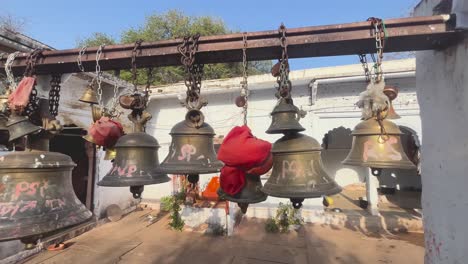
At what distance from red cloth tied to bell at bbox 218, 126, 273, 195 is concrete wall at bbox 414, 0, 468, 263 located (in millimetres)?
1589

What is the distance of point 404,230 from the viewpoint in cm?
734

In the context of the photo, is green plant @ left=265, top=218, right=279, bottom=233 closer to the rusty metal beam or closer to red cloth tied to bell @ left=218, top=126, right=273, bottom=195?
red cloth tied to bell @ left=218, top=126, right=273, bottom=195

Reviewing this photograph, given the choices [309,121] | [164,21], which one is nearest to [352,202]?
[309,121]

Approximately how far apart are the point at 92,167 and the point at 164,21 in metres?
Result: 14.8

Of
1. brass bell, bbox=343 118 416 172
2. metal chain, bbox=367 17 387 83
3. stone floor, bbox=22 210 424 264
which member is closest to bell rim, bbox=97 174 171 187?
brass bell, bbox=343 118 416 172

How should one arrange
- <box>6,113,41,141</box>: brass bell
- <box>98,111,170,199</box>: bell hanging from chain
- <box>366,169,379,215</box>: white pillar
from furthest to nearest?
<box>366,169,379,215</box>: white pillar < <box>98,111,170,199</box>: bell hanging from chain < <box>6,113,41,141</box>: brass bell

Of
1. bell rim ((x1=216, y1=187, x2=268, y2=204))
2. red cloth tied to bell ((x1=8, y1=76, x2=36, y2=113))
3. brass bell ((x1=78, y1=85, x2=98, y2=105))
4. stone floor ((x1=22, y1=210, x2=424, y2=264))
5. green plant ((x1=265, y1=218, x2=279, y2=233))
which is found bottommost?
stone floor ((x1=22, y1=210, x2=424, y2=264))

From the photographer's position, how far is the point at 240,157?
1622mm

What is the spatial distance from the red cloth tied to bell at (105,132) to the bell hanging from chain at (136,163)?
20cm

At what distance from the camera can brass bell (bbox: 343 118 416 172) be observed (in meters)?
2.00

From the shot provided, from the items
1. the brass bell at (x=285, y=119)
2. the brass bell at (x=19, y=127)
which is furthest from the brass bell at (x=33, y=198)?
the brass bell at (x=285, y=119)

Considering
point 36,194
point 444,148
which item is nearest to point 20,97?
point 36,194

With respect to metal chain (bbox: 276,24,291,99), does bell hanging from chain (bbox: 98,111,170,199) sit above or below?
below

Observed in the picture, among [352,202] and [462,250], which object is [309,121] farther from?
[462,250]
